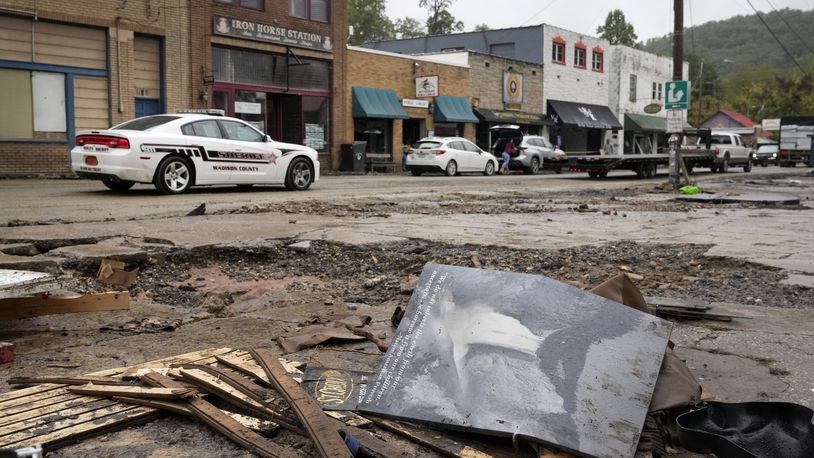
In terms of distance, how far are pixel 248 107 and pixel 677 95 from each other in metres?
14.5

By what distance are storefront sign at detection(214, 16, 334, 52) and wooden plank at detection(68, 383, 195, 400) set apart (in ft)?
74.9

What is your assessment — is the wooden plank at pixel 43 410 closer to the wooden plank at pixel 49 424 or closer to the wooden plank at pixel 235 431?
the wooden plank at pixel 49 424

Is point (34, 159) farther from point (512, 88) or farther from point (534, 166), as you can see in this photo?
point (512, 88)

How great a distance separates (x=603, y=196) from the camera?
53.7 feet

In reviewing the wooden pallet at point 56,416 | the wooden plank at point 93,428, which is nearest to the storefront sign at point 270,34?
the wooden pallet at point 56,416

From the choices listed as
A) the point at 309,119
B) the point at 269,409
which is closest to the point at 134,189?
the point at 269,409

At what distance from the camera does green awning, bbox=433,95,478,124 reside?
34094 millimetres

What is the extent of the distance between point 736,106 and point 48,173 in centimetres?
10143

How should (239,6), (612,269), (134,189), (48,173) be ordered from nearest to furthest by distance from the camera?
(612,269)
(134,189)
(48,173)
(239,6)

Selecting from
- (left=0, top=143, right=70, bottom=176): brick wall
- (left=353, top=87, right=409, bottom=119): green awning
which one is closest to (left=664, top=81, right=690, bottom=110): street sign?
(left=353, top=87, right=409, bottom=119): green awning

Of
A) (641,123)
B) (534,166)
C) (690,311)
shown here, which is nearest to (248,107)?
(534,166)

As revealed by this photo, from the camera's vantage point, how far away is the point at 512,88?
3925 centimetres

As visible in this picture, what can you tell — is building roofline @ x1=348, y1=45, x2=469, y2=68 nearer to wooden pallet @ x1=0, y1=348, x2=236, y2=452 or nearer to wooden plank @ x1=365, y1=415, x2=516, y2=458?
wooden pallet @ x1=0, y1=348, x2=236, y2=452

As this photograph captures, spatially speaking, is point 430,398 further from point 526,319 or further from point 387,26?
point 387,26
